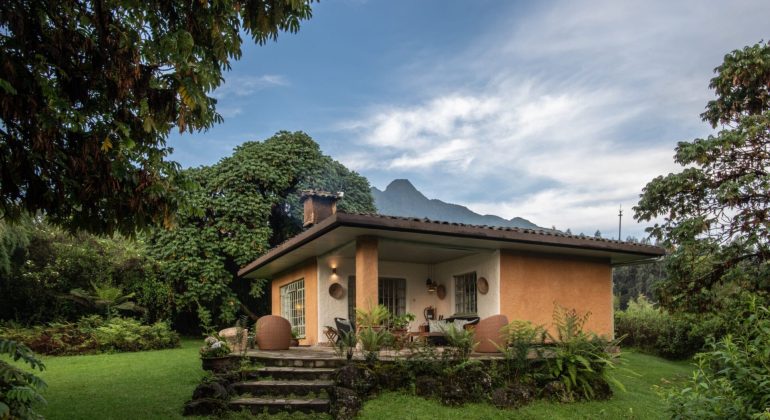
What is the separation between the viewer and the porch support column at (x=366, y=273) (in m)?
9.62

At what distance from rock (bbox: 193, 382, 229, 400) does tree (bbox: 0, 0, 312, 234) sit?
283 cm

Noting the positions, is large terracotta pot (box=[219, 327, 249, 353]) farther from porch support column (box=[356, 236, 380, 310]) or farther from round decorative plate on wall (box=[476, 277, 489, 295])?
round decorative plate on wall (box=[476, 277, 489, 295])

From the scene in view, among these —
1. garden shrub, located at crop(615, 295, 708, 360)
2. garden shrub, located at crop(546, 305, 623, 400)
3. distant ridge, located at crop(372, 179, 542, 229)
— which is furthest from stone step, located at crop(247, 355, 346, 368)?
distant ridge, located at crop(372, 179, 542, 229)

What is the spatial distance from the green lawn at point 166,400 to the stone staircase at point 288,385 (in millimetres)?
499

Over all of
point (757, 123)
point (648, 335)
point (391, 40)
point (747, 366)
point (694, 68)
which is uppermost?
point (391, 40)

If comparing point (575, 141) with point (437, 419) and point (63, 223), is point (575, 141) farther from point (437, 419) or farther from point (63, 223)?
point (63, 223)

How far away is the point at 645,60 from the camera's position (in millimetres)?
11695

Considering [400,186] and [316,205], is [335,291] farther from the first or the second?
[400,186]

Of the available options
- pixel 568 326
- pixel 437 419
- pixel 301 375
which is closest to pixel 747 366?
pixel 437 419

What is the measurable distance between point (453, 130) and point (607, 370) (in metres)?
12.2

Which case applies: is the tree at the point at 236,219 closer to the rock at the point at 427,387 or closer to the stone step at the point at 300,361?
the stone step at the point at 300,361

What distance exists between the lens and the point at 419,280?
46.3 feet

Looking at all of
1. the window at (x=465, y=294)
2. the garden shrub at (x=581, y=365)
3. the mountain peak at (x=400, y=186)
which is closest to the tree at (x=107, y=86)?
the garden shrub at (x=581, y=365)

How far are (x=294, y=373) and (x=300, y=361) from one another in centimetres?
33
